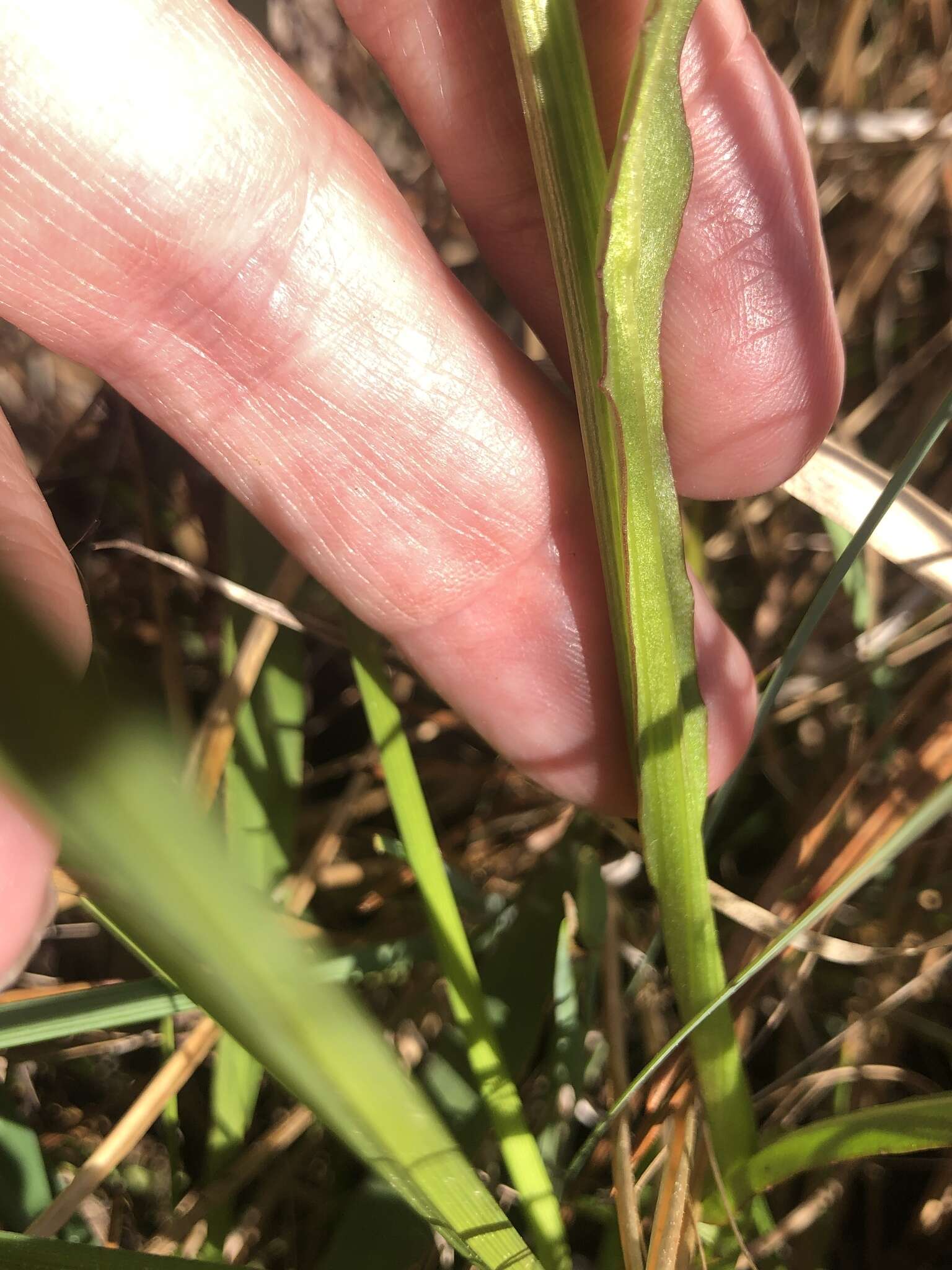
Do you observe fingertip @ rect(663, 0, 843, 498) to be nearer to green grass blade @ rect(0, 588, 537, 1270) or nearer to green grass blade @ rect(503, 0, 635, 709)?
green grass blade @ rect(503, 0, 635, 709)

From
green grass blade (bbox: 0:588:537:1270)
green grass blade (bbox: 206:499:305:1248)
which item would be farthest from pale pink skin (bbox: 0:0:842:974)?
green grass blade (bbox: 0:588:537:1270)

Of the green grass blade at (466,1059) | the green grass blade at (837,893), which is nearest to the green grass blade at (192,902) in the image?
the green grass blade at (837,893)

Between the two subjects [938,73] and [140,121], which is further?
[938,73]

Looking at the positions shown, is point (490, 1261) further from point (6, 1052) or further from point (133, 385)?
point (133, 385)

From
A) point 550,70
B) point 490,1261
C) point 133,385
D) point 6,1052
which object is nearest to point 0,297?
point 133,385

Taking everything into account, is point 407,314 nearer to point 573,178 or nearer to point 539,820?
point 573,178
